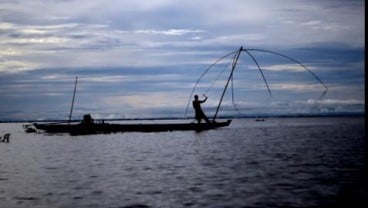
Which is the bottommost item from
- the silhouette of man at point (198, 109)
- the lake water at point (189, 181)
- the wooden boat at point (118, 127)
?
the lake water at point (189, 181)

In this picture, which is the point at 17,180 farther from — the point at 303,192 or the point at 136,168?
the point at 303,192

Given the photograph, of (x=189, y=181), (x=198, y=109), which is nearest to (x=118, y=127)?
(x=198, y=109)

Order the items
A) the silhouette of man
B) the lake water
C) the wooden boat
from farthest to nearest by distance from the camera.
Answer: the wooden boat, the silhouette of man, the lake water

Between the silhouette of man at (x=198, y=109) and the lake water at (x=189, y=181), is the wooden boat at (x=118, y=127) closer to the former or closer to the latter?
the silhouette of man at (x=198, y=109)

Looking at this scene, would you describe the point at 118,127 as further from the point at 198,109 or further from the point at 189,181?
the point at 189,181

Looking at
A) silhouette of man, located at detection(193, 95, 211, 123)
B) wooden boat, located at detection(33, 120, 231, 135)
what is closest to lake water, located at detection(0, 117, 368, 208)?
silhouette of man, located at detection(193, 95, 211, 123)

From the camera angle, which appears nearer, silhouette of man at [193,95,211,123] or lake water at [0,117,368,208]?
lake water at [0,117,368,208]

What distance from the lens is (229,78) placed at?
4266cm

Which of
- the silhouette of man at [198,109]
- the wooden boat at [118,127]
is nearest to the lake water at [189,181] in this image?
the silhouette of man at [198,109]

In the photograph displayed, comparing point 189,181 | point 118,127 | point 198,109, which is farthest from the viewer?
point 118,127

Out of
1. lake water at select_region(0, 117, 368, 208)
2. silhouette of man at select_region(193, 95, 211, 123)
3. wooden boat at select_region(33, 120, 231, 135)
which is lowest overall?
lake water at select_region(0, 117, 368, 208)

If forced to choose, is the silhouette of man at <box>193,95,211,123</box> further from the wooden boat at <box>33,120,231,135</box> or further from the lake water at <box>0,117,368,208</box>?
the lake water at <box>0,117,368,208</box>

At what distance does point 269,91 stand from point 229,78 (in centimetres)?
1290

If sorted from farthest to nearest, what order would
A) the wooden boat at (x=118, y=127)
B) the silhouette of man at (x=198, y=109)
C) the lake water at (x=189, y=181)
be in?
the wooden boat at (x=118, y=127), the silhouette of man at (x=198, y=109), the lake water at (x=189, y=181)
